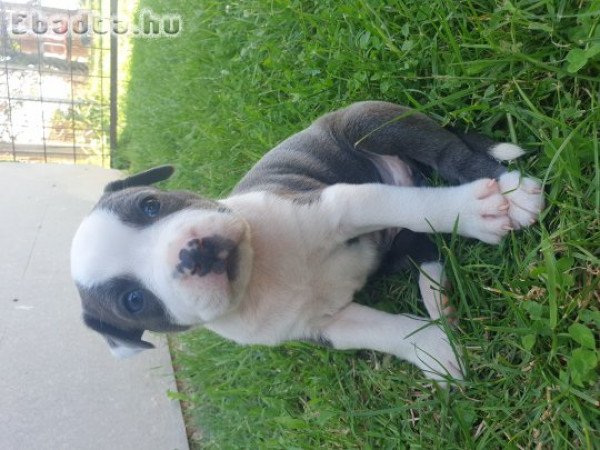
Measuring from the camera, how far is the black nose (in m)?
2.51

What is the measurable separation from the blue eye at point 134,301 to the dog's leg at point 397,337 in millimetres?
923

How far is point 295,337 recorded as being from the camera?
311 cm

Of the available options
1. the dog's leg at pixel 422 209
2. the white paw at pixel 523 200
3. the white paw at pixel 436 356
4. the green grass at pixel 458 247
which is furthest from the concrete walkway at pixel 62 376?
the white paw at pixel 523 200

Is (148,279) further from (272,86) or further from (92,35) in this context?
(92,35)

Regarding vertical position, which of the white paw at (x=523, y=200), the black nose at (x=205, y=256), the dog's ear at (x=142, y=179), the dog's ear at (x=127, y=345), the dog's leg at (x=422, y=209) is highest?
the white paw at (x=523, y=200)

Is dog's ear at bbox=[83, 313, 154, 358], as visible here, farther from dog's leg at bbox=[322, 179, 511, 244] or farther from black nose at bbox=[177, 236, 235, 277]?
dog's leg at bbox=[322, 179, 511, 244]

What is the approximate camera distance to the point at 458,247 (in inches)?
111

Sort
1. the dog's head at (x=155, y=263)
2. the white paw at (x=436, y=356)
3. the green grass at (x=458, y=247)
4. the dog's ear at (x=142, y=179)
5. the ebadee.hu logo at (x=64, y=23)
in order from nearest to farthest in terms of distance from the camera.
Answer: the green grass at (x=458, y=247) < the dog's head at (x=155, y=263) < the white paw at (x=436, y=356) < the dog's ear at (x=142, y=179) < the ebadee.hu logo at (x=64, y=23)

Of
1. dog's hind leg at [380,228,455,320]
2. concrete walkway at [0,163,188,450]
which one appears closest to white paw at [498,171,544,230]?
dog's hind leg at [380,228,455,320]

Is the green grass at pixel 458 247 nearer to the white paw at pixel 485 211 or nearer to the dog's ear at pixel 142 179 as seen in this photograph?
the white paw at pixel 485 211

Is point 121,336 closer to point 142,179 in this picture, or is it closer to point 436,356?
point 142,179

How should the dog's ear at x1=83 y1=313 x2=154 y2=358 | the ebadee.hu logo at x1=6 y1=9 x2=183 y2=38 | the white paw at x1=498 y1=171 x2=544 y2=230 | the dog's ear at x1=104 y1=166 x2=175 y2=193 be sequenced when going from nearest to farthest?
the white paw at x1=498 y1=171 x2=544 y2=230 < the dog's ear at x1=83 y1=313 x2=154 y2=358 < the dog's ear at x1=104 y1=166 x2=175 y2=193 < the ebadee.hu logo at x1=6 y1=9 x2=183 y2=38

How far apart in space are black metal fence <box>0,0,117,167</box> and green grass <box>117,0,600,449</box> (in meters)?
7.22

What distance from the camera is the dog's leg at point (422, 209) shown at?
2.50 metres
